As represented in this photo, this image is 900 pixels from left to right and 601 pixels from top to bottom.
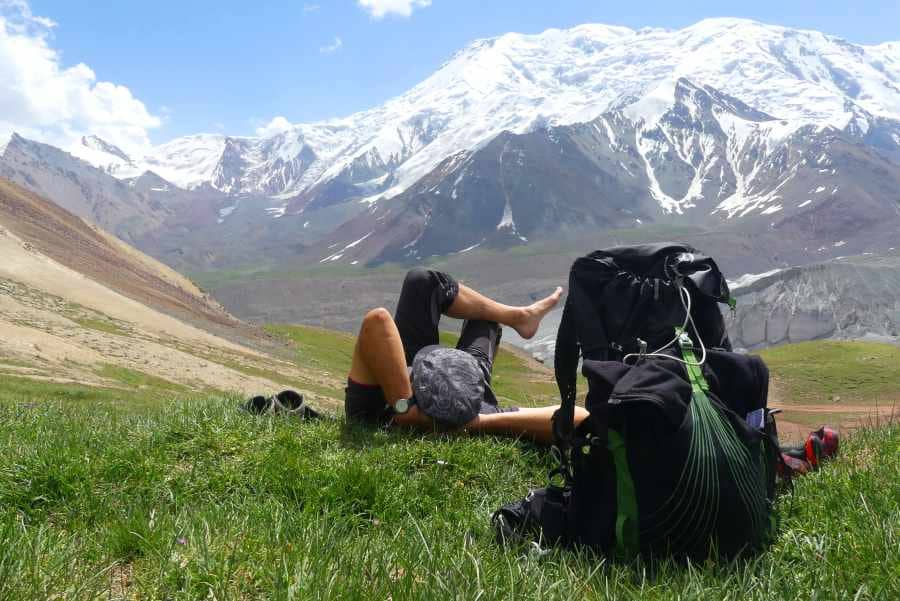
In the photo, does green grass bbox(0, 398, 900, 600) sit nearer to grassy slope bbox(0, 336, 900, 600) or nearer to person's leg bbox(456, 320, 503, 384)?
grassy slope bbox(0, 336, 900, 600)

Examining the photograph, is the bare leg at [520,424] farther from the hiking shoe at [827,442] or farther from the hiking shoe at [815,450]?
the hiking shoe at [827,442]

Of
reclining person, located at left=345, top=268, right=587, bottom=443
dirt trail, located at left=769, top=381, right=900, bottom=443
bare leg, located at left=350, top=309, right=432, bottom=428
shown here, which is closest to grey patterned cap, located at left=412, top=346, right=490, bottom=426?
reclining person, located at left=345, top=268, right=587, bottom=443

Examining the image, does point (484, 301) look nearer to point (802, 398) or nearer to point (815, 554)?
point (815, 554)

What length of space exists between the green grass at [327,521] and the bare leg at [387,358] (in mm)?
275

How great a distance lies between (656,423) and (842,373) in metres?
43.9

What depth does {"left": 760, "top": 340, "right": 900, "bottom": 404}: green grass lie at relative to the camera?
124 ft

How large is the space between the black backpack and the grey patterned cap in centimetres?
123

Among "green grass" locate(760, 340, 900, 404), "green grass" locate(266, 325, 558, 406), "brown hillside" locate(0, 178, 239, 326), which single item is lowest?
"green grass" locate(266, 325, 558, 406)

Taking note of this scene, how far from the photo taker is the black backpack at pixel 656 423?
3.68 metres

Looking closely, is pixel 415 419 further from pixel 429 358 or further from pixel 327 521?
pixel 327 521

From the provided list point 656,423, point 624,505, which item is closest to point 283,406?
point 624,505

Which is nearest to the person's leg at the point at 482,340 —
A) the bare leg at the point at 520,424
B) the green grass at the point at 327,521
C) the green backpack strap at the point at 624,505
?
the bare leg at the point at 520,424

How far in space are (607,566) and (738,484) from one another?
82 cm

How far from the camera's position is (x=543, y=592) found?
9.75 ft
